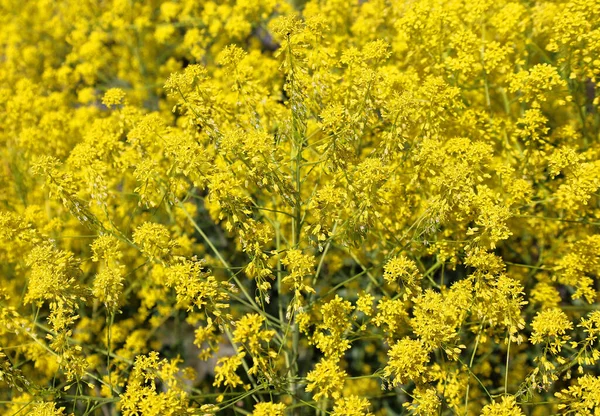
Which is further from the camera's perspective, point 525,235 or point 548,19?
point 525,235

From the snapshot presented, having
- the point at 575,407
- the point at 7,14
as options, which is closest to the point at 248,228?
the point at 575,407

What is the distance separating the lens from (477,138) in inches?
156

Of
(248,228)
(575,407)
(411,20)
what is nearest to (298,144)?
(248,228)

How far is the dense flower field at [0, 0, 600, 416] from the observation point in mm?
2936

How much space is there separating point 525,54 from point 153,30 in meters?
4.60

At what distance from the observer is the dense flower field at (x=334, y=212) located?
294 centimetres

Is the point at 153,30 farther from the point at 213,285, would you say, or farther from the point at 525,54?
the point at 213,285

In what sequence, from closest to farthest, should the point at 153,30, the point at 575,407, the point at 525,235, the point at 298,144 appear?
1. the point at 575,407
2. the point at 298,144
3. the point at 525,235
4. the point at 153,30

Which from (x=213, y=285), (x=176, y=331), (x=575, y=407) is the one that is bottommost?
(x=176, y=331)

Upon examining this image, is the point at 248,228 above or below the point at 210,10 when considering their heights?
below

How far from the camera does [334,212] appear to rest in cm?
306

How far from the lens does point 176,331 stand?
5.36 metres

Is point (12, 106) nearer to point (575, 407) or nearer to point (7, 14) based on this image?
point (7, 14)

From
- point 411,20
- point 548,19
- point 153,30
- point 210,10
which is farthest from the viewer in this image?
point 153,30
